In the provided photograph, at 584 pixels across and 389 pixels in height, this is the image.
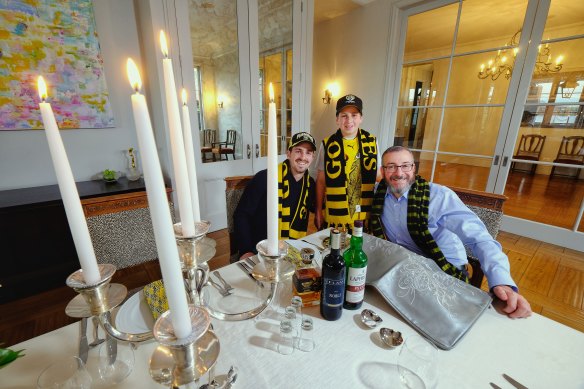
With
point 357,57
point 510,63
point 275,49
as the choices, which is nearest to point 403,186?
point 275,49

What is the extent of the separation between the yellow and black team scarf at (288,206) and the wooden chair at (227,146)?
5.03 ft

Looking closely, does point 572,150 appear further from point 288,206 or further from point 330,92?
point 288,206

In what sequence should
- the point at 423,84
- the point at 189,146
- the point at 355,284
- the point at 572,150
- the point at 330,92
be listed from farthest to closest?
the point at 330,92 < the point at 423,84 < the point at 572,150 < the point at 355,284 < the point at 189,146

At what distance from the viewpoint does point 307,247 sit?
1188mm

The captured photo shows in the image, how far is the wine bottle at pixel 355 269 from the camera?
0.73m

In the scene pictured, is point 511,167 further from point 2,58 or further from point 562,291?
point 2,58

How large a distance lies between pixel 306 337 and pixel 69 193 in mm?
629

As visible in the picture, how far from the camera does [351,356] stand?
655 millimetres

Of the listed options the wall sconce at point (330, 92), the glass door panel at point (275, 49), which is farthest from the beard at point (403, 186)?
the wall sconce at point (330, 92)

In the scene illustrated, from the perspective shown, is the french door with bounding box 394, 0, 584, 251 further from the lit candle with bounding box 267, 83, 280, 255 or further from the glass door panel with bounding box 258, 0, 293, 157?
the lit candle with bounding box 267, 83, 280, 255

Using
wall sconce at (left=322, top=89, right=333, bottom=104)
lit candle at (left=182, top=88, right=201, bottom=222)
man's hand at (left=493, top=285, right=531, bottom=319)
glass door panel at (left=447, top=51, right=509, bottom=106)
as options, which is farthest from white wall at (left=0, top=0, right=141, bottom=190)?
glass door panel at (left=447, top=51, right=509, bottom=106)

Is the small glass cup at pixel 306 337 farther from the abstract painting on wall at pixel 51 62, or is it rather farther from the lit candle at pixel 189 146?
the abstract painting on wall at pixel 51 62

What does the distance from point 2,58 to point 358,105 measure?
2.68 m

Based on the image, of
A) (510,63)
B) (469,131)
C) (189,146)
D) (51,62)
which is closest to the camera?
(189,146)
